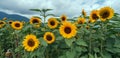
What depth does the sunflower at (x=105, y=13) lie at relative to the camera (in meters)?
4.16

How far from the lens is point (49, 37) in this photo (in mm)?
4527

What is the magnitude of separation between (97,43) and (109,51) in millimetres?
220

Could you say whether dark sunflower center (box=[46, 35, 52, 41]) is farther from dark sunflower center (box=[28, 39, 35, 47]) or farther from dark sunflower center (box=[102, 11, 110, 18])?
dark sunflower center (box=[102, 11, 110, 18])

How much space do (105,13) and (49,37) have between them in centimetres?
84

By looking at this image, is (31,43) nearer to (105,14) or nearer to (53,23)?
(53,23)

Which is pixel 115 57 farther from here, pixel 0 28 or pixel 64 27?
pixel 0 28

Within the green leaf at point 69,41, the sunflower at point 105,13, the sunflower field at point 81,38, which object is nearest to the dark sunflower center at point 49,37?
the sunflower field at point 81,38

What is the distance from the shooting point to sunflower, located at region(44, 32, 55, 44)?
4520mm

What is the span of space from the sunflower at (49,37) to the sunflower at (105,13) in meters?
0.74

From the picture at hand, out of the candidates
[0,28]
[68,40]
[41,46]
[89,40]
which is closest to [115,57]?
[89,40]

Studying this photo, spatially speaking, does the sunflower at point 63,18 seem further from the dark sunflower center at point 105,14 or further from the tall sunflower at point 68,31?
the dark sunflower center at point 105,14

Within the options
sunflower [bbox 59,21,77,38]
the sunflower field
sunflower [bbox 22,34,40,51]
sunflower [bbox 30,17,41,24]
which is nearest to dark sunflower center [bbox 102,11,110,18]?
the sunflower field

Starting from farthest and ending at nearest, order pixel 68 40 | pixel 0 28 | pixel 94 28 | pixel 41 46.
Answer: pixel 0 28 → pixel 41 46 → pixel 94 28 → pixel 68 40

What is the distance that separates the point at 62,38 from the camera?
4.30 metres
